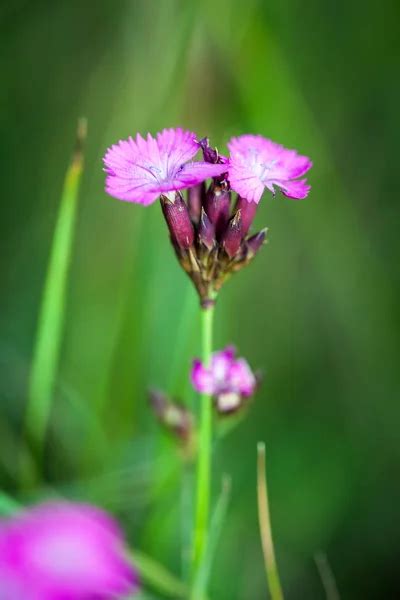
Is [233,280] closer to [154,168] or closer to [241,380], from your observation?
[241,380]

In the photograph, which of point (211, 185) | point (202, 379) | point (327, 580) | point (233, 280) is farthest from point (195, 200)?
point (233, 280)

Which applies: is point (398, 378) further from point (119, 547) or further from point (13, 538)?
point (13, 538)


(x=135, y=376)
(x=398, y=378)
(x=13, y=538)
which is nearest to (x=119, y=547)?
(x=13, y=538)

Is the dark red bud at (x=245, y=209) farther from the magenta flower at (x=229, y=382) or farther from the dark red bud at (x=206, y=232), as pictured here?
the magenta flower at (x=229, y=382)

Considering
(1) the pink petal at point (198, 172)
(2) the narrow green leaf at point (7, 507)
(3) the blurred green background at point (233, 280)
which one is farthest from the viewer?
(3) the blurred green background at point (233, 280)

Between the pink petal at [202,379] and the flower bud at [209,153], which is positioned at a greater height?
the flower bud at [209,153]

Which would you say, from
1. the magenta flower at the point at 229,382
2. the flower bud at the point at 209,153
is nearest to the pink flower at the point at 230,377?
the magenta flower at the point at 229,382

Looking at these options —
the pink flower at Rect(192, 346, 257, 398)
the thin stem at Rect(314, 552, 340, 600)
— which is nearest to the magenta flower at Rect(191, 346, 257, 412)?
the pink flower at Rect(192, 346, 257, 398)
